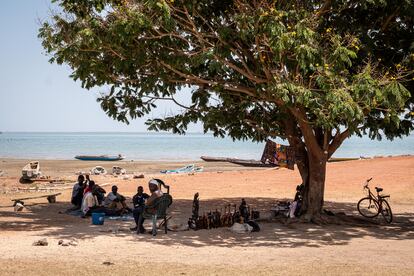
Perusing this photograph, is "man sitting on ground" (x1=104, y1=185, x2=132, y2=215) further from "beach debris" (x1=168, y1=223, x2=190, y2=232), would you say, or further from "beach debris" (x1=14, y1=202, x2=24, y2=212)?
"beach debris" (x1=14, y1=202, x2=24, y2=212)

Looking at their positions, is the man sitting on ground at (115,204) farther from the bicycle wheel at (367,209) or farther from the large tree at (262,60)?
the bicycle wheel at (367,209)

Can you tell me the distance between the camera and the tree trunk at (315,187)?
52.8 feet

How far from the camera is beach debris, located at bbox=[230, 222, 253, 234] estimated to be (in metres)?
13.9

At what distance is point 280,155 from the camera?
57.6ft

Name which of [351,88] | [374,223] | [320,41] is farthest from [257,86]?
[374,223]

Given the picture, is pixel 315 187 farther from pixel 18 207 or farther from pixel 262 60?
pixel 18 207

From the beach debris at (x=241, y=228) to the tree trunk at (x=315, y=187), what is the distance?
2839 mm

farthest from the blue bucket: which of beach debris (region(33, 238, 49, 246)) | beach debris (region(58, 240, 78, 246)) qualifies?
beach debris (region(33, 238, 49, 246))

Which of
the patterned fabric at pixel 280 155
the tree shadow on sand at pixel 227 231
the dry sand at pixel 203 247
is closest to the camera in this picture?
the dry sand at pixel 203 247

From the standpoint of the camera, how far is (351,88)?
1197 centimetres

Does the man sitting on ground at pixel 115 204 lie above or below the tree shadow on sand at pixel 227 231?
above

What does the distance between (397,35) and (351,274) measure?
8780 mm

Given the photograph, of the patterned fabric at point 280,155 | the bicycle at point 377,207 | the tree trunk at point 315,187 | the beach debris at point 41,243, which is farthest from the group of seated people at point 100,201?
the bicycle at point 377,207

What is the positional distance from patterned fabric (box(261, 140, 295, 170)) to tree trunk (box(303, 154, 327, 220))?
0.96 metres
